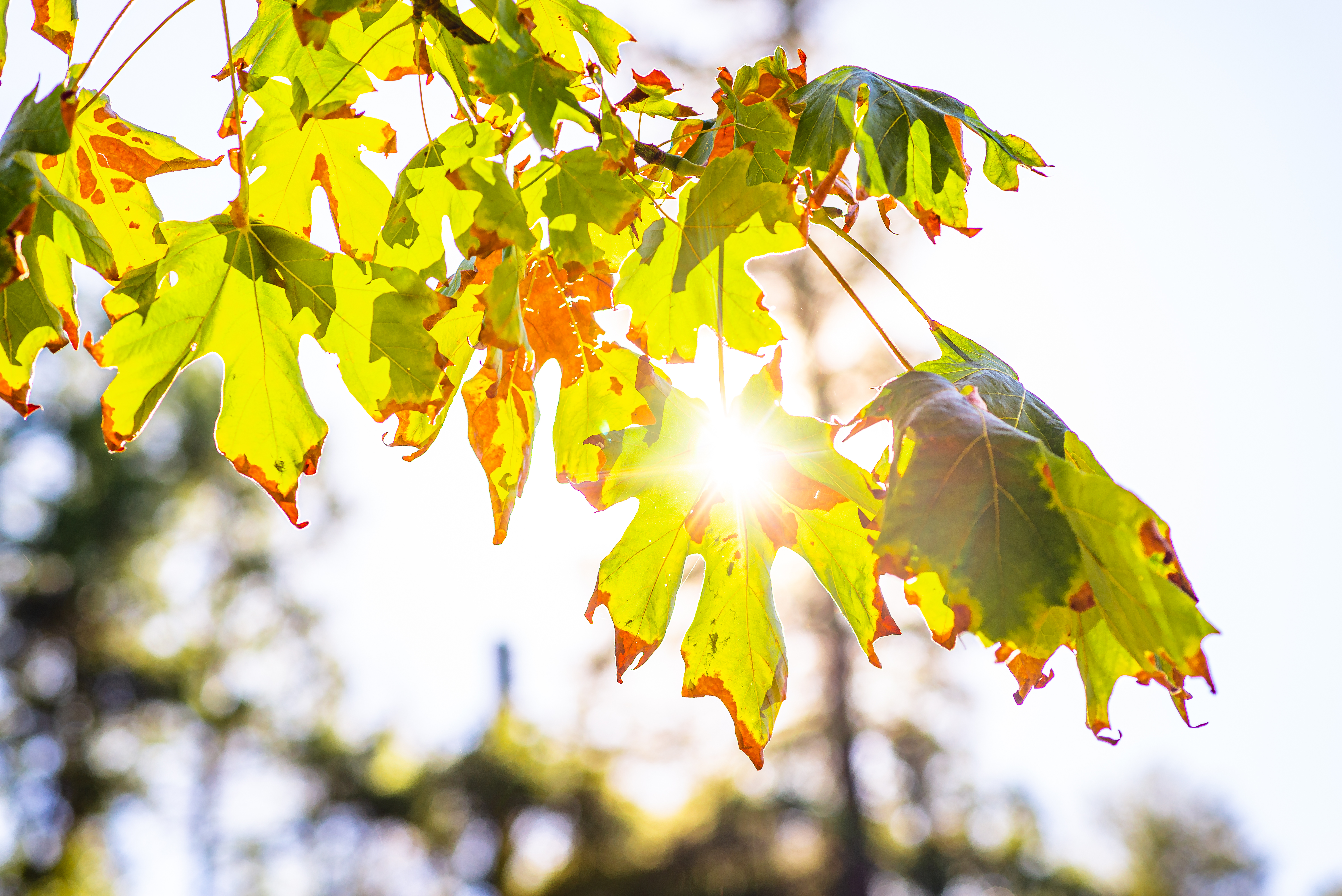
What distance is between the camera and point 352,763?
11.6m

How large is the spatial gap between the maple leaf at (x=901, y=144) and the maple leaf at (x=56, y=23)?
744 mm

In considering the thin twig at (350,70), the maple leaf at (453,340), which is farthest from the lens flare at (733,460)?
the thin twig at (350,70)

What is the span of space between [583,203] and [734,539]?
1.21 ft

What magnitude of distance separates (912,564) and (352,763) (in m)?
12.8

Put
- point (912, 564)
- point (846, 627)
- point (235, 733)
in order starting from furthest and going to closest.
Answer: point (235, 733) → point (846, 627) → point (912, 564)

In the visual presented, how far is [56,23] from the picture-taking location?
0.85 metres

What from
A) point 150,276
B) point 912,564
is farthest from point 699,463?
point 150,276

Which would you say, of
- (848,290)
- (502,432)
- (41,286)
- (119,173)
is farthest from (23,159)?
(848,290)

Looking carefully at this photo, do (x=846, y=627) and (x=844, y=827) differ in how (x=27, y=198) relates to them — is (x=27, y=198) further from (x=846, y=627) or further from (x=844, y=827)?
(x=844, y=827)

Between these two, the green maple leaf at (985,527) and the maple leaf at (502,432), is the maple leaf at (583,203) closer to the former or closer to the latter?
the maple leaf at (502,432)

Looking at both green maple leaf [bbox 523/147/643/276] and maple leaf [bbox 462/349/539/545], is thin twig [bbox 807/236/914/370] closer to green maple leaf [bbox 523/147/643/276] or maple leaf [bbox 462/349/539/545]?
green maple leaf [bbox 523/147/643/276]

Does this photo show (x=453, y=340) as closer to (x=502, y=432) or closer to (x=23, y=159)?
(x=502, y=432)

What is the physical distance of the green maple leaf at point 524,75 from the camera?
2.15 feet

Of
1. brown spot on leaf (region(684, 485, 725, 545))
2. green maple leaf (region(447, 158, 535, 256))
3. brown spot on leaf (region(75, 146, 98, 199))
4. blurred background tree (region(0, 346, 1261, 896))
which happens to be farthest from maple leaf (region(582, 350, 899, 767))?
blurred background tree (region(0, 346, 1261, 896))
